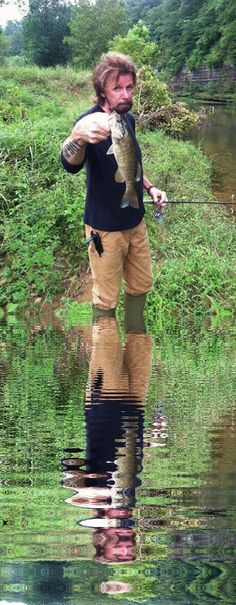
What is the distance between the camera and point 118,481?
2.90m

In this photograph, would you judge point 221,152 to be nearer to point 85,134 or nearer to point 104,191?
point 104,191

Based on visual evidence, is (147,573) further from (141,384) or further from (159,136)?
(159,136)

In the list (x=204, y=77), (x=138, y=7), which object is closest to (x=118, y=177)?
(x=204, y=77)

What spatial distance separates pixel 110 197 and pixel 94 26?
8479cm

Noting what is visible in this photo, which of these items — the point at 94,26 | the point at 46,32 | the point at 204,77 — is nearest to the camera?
the point at 46,32

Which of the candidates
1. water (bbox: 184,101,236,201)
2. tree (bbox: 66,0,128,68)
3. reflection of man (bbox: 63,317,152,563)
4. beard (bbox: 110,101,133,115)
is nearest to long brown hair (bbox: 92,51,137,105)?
beard (bbox: 110,101,133,115)

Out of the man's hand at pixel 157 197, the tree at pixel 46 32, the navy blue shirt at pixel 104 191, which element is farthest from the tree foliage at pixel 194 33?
the navy blue shirt at pixel 104 191

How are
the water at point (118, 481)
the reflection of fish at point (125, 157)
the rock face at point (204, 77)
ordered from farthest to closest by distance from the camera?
the rock face at point (204, 77)
the reflection of fish at point (125, 157)
the water at point (118, 481)

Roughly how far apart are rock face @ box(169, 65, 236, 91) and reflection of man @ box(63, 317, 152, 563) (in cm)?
9221

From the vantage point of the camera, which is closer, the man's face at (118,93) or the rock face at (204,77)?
the man's face at (118,93)

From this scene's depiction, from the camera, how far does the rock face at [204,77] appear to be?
9906 cm

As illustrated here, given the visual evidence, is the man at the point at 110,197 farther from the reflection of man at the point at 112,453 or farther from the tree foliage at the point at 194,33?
the tree foliage at the point at 194,33

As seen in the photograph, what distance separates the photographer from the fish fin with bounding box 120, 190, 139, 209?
23.1ft

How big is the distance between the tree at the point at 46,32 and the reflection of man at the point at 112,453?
70836 mm
